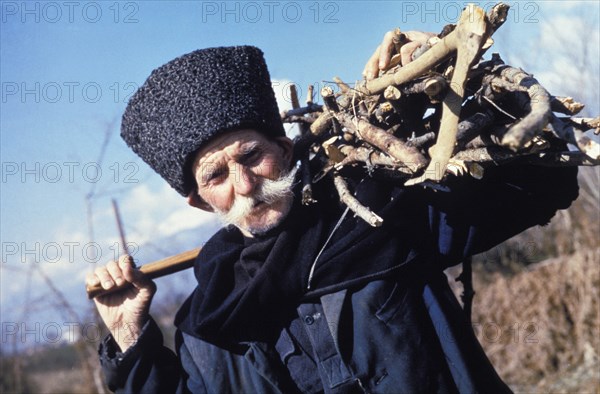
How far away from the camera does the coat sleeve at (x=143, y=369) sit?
2902 millimetres

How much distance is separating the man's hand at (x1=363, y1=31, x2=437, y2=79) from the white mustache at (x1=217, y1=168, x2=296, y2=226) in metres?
0.65

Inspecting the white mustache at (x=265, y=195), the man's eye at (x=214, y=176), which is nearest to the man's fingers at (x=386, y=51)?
the white mustache at (x=265, y=195)

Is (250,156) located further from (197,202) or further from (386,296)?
(386,296)

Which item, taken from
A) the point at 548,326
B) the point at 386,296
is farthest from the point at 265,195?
the point at 548,326

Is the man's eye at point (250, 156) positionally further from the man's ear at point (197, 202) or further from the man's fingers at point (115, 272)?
the man's fingers at point (115, 272)

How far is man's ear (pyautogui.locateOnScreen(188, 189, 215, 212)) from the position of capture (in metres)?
3.10

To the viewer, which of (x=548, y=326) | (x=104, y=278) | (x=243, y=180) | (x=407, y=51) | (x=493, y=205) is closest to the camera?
(x=407, y=51)

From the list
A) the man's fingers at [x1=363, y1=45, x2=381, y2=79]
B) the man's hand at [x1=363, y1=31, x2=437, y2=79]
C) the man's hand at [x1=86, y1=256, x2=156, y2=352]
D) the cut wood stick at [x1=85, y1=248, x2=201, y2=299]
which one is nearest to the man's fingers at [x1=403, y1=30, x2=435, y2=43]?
the man's hand at [x1=363, y1=31, x2=437, y2=79]

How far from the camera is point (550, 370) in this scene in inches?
346

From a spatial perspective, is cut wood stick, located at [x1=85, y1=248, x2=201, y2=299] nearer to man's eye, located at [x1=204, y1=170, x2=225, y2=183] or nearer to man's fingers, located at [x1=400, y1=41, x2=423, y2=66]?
man's eye, located at [x1=204, y1=170, x2=225, y2=183]

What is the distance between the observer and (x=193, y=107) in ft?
9.46

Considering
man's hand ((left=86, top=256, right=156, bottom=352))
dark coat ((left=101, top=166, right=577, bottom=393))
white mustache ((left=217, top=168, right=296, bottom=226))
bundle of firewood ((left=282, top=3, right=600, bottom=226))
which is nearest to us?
bundle of firewood ((left=282, top=3, right=600, bottom=226))

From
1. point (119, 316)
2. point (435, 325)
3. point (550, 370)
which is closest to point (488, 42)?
point (435, 325)

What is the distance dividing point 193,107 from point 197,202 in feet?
1.73
